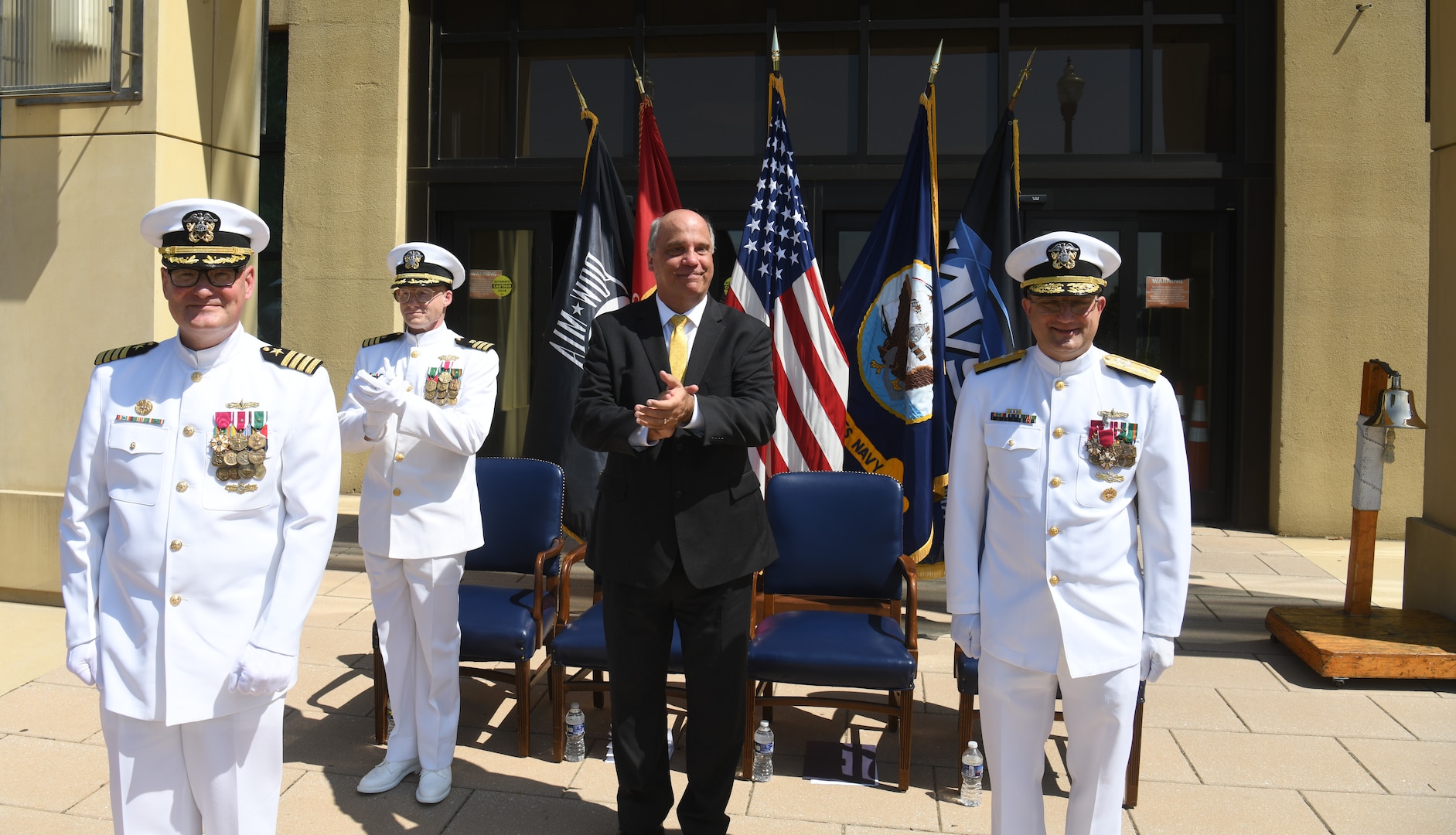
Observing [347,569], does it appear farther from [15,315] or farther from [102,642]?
[102,642]

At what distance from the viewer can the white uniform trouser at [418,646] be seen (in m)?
3.64

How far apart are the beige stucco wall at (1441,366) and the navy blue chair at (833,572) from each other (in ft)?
10.00

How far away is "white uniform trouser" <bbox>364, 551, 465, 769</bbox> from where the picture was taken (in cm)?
364

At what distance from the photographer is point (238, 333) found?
259 cm

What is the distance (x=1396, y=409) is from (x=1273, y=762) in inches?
82.0

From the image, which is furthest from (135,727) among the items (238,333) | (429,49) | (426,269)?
(429,49)

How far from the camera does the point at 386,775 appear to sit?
3582 mm

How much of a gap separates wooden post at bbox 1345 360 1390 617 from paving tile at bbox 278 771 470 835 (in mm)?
4410

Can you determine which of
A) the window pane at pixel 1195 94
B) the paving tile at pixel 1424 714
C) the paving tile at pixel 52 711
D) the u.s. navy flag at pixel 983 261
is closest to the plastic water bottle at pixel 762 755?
the u.s. navy flag at pixel 983 261

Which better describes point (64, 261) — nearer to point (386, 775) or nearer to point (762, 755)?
point (386, 775)

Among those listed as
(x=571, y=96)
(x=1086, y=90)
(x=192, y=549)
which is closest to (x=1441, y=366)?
(x=1086, y=90)

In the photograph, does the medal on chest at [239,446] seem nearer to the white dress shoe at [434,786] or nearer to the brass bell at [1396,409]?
the white dress shoe at [434,786]

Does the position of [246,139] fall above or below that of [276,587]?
above

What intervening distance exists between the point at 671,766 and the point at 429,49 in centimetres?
674
